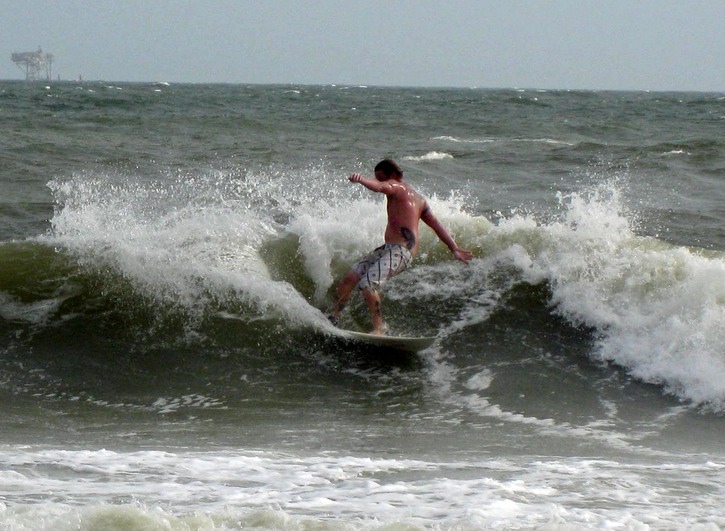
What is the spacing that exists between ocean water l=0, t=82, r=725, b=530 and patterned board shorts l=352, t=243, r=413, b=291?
62 centimetres

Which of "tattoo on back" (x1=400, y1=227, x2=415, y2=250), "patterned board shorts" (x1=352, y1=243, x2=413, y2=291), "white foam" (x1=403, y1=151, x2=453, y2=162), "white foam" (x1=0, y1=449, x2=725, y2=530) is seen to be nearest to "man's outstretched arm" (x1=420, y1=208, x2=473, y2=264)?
"tattoo on back" (x1=400, y1=227, x2=415, y2=250)

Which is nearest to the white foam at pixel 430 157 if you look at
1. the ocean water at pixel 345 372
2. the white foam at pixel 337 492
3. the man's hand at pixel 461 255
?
the ocean water at pixel 345 372

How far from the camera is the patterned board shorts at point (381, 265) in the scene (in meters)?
7.77

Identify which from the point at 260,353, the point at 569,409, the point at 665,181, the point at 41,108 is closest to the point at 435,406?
the point at 569,409

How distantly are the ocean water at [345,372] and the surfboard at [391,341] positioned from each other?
0.10m

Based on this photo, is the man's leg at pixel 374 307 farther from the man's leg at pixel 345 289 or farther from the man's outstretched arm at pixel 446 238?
the man's outstretched arm at pixel 446 238

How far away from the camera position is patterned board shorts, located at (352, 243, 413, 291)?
306 inches

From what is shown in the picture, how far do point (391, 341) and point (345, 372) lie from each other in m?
0.44

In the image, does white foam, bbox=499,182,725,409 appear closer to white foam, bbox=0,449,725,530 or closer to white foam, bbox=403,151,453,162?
white foam, bbox=0,449,725,530

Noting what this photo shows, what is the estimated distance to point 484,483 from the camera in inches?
194

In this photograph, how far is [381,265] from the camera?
25.5ft

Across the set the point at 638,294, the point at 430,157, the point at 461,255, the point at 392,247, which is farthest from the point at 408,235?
the point at 430,157

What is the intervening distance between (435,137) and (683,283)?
21228mm

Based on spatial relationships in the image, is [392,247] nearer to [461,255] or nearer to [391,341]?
[461,255]
